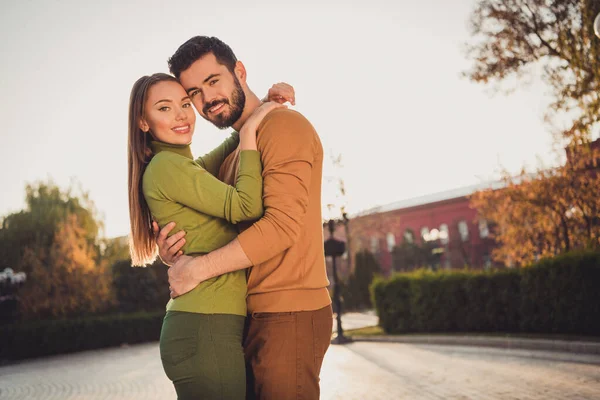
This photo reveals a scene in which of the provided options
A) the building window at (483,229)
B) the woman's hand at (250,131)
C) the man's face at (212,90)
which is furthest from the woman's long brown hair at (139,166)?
the building window at (483,229)

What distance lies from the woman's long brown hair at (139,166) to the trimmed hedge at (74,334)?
78.2 ft

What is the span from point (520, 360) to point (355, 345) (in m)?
6.75

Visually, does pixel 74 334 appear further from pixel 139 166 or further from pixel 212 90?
pixel 212 90

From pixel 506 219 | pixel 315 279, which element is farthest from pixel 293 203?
pixel 506 219

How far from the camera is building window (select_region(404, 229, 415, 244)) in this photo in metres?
52.3

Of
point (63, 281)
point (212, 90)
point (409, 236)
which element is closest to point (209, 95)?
point (212, 90)

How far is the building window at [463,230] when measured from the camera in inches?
2080

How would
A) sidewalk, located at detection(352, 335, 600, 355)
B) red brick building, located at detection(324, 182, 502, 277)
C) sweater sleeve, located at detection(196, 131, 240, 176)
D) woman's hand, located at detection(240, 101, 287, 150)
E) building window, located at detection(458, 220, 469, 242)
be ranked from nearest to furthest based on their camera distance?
woman's hand, located at detection(240, 101, 287, 150) < sweater sleeve, located at detection(196, 131, 240, 176) < sidewalk, located at detection(352, 335, 600, 355) < red brick building, located at detection(324, 182, 502, 277) < building window, located at detection(458, 220, 469, 242)

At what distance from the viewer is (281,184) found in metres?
2.48

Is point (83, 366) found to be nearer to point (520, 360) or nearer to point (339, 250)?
point (339, 250)

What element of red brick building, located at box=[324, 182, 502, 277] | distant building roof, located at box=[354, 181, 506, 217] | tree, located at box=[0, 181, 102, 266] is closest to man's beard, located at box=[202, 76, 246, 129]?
tree, located at box=[0, 181, 102, 266]

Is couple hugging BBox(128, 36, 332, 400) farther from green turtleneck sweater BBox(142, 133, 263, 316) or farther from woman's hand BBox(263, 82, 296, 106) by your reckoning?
woman's hand BBox(263, 82, 296, 106)

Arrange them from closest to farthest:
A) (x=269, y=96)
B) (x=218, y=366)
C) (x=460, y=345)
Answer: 1. (x=218, y=366)
2. (x=269, y=96)
3. (x=460, y=345)

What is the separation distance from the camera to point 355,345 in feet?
54.1
